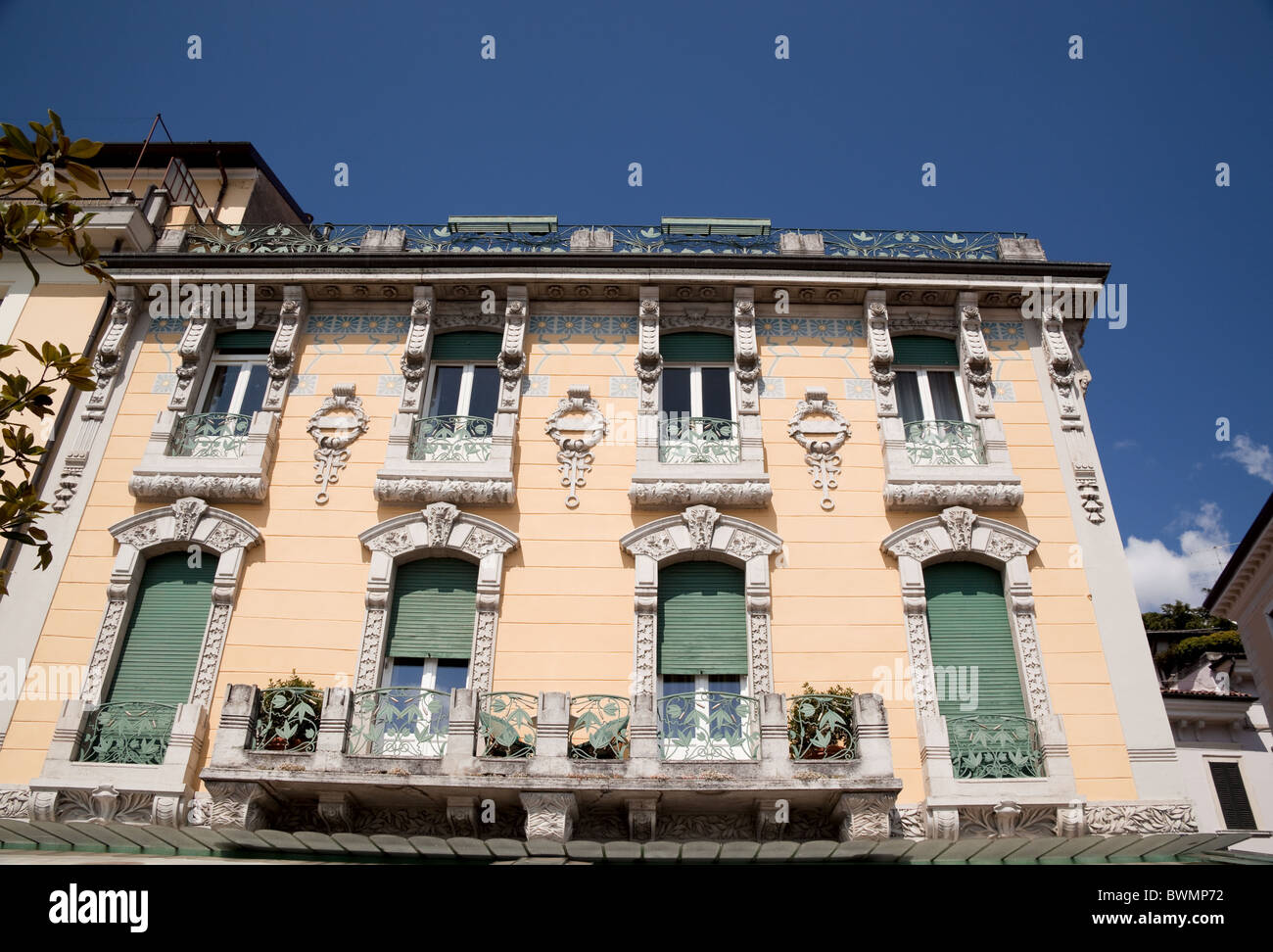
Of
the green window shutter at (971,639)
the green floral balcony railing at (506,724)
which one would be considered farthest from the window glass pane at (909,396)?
the green floral balcony railing at (506,724)

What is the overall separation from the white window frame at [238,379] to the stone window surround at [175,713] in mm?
1836

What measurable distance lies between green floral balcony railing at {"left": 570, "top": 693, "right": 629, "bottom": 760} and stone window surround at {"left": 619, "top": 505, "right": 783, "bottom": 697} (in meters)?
0.80

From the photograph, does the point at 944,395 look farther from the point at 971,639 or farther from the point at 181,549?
the point at 181,549

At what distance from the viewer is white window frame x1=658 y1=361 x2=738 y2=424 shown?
13.0 metres

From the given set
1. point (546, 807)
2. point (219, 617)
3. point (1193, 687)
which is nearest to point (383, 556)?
point (219, 617)

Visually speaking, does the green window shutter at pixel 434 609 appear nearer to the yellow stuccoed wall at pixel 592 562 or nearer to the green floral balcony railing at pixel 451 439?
the yellow stuccoed wall at pixel 592 562

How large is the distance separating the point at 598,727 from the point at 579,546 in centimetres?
248

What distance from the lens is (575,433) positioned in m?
12.7

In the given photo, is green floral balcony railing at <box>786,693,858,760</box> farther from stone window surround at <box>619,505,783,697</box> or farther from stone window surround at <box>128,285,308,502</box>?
stone window surround at <box>128,285,308,502</box>

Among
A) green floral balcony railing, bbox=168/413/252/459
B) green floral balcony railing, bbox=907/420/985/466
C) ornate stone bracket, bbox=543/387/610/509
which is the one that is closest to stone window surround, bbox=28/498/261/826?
green floral balcony railing, bbox=168/413/252/459

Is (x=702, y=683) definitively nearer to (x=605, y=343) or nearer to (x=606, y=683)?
(x=606, y=683)

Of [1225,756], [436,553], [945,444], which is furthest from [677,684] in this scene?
[1225,756]

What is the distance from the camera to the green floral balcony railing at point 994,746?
10.3 m

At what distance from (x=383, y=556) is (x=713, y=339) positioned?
5604 mm
